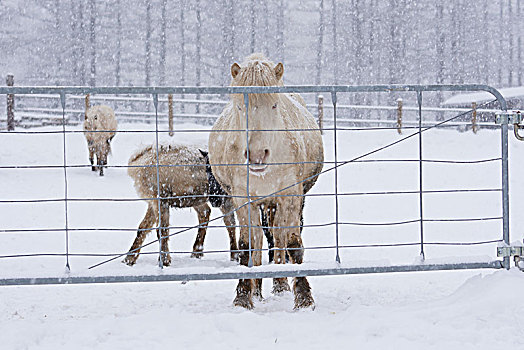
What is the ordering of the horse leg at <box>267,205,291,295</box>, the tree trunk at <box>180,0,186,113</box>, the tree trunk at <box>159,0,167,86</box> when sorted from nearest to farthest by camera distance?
the horse leg at <box>267,205,291,295</box> < the tree trunk at <box>159,0,167,86</box> < the tree trunk at <box>180,0,186,113</box>

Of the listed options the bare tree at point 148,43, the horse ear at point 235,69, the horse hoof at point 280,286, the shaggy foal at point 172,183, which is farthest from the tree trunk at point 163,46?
the horse ear at point 235,69

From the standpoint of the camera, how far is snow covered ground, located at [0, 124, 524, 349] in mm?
3104

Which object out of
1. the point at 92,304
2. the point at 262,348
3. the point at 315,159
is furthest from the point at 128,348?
the point at 315,159

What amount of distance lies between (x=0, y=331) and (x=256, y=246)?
2126 millimetres

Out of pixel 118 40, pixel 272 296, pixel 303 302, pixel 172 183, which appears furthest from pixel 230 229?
pixel 118 40

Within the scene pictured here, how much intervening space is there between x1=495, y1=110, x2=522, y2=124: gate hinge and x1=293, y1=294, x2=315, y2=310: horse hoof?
1.84 m

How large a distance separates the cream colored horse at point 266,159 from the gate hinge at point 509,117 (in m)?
1.34

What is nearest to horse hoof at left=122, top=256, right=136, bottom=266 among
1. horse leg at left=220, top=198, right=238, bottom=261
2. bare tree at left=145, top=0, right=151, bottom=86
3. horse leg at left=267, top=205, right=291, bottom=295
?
horse leg at left=220, top=198, right=238, bottom=261

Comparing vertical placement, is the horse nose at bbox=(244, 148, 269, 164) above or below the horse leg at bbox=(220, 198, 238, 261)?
above

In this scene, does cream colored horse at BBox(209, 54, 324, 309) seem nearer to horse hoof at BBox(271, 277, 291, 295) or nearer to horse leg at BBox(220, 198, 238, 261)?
horse hoof at BBox(271, 277, 291, 295)

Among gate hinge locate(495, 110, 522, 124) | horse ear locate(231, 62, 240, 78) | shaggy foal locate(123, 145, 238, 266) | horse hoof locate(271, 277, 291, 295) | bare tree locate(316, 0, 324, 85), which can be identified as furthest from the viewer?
bare tree locate(316, 0, 324, 85)

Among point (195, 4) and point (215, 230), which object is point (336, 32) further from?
point (215, 230)

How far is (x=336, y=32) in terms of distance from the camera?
3562 centimetres

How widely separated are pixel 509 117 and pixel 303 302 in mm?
1962
